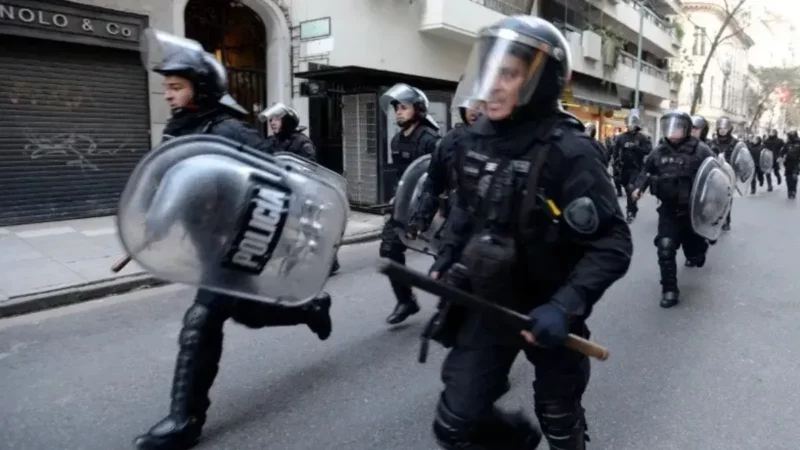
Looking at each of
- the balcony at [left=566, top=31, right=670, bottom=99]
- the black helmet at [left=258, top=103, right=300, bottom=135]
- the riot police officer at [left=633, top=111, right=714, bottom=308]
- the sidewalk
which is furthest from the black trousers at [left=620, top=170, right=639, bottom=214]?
the balcony at [left=566, top=31, right=670, bottom=99]

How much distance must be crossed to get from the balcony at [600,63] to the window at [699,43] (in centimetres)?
1723

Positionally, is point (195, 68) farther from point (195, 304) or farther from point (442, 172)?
point (442, 172)

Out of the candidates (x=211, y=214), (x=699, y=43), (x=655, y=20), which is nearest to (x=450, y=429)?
(x=211, y=214)

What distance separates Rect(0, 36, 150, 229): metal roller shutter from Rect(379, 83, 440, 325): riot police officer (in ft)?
20.4

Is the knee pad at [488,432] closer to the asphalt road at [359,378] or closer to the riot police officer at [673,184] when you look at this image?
the asphalt road at [359,378]

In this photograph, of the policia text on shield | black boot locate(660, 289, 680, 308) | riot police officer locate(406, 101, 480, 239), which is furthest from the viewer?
black boot locate(660, 289, 680, 308)

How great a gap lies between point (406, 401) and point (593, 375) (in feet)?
3.88

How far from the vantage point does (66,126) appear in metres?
9.16

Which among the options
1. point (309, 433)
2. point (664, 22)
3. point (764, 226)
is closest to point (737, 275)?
point (764, 226)

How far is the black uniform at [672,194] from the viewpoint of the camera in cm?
552

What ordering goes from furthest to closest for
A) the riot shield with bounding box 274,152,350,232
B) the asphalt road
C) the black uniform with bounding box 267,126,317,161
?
1. the black uniform with bounding box 267,126,317,161
2. the asphalt road
3. the riot shield with bounding box 274,152,350,232

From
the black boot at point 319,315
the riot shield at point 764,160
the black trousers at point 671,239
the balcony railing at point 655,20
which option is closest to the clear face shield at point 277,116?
the black boot at point 319,315

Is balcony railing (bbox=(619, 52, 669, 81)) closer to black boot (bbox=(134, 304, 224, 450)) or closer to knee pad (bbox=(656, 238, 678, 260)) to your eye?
knee pad (bbox=(656, 238, 678, 260))

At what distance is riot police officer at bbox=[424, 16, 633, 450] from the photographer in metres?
1.95
